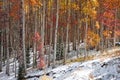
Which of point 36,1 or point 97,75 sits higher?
point 36,1

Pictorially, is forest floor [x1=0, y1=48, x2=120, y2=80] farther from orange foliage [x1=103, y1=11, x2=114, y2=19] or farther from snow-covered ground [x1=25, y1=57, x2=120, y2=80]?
orange foliage [x1=103, y1=11, x2=114, y2=19]

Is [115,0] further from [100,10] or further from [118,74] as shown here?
[118,74]

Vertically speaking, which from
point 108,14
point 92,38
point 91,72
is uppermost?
point 108,14

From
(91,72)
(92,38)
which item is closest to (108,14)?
(92,38)

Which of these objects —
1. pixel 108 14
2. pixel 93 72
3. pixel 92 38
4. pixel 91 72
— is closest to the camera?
pixel 93 72

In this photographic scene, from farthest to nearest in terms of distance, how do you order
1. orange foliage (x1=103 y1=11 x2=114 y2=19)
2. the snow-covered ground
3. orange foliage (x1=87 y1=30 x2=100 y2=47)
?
orange foliage (x1=103 y1=11 x2=114 y2=19)
orange foliage (x1=87 y1=30 x2=100 y2=47)
the snow-covered ground

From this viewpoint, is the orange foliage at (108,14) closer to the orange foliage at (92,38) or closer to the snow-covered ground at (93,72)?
the orange foliage at (92,38)

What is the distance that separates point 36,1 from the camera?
30.5 m

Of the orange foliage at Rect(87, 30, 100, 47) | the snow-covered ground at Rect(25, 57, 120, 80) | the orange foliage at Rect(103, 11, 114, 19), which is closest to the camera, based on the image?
the snow-covered ground at Rect(25, 57, 120, 80)

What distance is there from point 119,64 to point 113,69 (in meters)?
0.62

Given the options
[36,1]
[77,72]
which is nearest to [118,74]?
[77,72]

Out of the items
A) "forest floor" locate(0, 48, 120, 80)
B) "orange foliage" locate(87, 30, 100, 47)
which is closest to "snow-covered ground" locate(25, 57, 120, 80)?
"forest floor" locate(0, 48, 120, 80)

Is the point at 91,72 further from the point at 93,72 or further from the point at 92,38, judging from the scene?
the point at 92,38

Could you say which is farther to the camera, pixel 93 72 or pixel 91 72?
pixel 91 72
